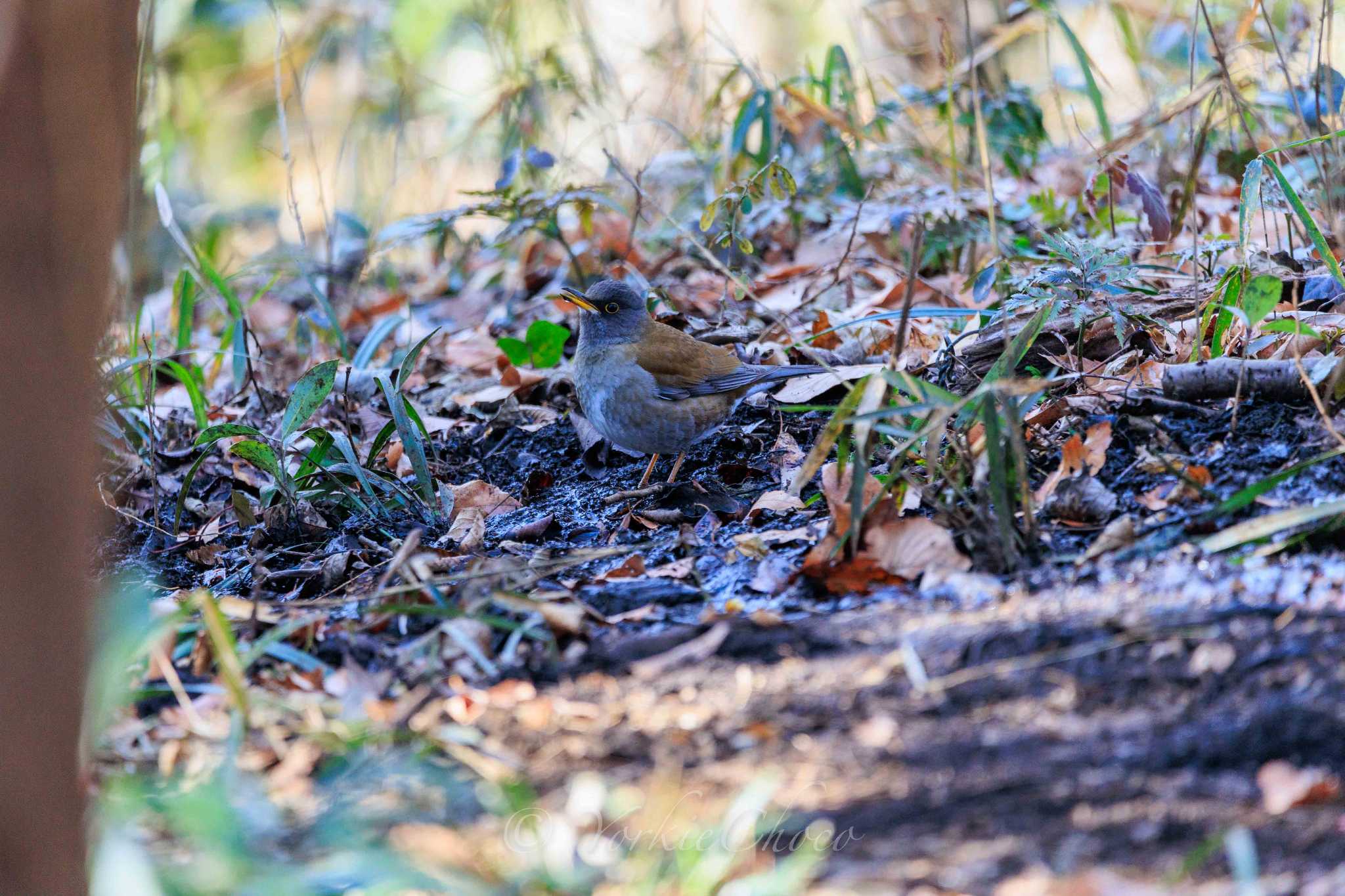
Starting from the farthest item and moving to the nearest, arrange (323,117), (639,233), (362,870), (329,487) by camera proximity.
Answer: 1. (323,117)
2. (639,233)
3. (329,487)
4. (362,870)

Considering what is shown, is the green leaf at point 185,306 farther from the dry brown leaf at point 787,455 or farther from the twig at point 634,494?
the dry brown leaf at point 787,455

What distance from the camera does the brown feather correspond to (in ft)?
15.2

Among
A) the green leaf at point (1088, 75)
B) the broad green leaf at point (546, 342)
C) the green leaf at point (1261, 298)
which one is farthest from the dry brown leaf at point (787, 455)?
the green leaf at point (1088, 75)

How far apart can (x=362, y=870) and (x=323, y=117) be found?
978 centimetres

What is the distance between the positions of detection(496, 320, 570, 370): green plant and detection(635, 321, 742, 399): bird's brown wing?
54 cm

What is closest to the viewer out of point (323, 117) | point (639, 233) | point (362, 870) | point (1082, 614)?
point (362, 870)

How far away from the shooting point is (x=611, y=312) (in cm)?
498

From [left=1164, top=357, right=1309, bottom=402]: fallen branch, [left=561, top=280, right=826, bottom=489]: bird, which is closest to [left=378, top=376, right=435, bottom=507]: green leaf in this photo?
[left=561, top=280, right=826, bottom=489]: bird

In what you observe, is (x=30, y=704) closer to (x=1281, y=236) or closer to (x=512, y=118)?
(x=1281, y=236)

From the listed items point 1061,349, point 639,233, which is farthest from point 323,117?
point 1061,349

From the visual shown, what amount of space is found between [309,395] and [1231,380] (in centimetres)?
290

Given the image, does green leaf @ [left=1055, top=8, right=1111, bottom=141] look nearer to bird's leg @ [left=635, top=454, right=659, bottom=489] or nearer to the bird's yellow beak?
the bird's yellow beak

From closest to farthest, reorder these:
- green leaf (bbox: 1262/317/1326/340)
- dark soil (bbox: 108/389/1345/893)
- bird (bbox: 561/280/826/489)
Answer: dark soil (bbox: 108/389/1345/893) < green leaf (bbox: 1262/317/1326/340) < bird (bbox: 561/280/826/489)

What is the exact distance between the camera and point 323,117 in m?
10.5
